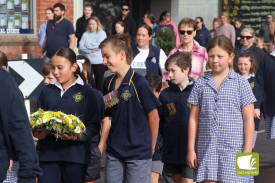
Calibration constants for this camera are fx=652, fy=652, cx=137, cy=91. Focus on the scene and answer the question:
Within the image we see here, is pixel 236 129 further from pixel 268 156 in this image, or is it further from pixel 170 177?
pixel 268 156

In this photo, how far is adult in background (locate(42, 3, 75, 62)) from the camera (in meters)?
14.0

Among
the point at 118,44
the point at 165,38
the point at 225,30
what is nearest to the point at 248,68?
the point at 118,44

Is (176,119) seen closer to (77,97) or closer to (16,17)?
(77,97)

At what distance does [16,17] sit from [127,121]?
1155cm

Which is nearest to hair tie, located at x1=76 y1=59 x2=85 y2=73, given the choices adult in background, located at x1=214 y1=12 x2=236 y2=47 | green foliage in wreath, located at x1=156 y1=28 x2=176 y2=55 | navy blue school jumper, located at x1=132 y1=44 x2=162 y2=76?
navy blue school jumper, located at x1=132 y1=44 x2=162 y2=76

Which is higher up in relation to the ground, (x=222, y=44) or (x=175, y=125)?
(x=222, y=44)

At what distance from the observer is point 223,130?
5438mm

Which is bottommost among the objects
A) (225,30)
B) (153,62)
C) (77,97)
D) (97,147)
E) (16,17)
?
(97,147)

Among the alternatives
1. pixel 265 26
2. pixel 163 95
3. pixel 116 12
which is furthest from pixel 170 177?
pixel 265 26

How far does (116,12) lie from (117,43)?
15.6 metres

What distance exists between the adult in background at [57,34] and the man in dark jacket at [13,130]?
10178 millimetres

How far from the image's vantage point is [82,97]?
578 centimetres

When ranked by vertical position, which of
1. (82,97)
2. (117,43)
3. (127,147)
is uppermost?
(117,43)

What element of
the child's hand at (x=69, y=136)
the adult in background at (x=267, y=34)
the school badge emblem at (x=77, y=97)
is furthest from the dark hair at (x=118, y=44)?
the adult in background at (x=267, y=34)
